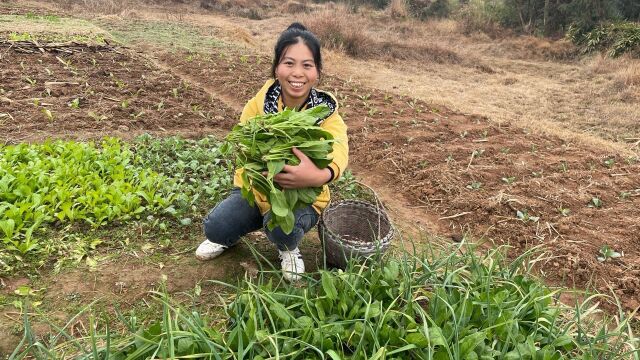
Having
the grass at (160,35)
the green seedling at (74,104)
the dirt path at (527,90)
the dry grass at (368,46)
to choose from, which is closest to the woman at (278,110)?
the green seedling at (74,104)

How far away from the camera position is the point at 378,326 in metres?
1.69

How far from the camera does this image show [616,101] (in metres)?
8.39

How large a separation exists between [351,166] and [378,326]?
3199 mm

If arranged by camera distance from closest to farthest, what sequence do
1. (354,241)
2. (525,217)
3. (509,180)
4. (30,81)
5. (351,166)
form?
(354,241), (525,217), (509,180), (351,166), (30,81)

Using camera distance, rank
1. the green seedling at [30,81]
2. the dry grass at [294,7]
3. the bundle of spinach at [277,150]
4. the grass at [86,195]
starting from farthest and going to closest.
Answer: the dry grass at [294,7]
the green seedling at [30,81]
the grass at [86,195]
the bundle of spinach at [277,150]

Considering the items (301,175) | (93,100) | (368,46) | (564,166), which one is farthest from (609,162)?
(368,46)

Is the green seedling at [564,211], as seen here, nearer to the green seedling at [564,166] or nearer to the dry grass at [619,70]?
the green seedling at [564,166]

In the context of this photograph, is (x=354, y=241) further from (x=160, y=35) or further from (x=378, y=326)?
(x=160, y=35)

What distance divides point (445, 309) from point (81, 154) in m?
3.12

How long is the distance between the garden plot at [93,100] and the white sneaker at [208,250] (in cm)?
238

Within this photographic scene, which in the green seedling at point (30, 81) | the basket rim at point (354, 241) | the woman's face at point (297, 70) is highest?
the woman's face at point (297, 70)

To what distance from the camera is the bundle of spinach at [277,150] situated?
2086 mm

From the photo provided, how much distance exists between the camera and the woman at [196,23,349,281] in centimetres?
251

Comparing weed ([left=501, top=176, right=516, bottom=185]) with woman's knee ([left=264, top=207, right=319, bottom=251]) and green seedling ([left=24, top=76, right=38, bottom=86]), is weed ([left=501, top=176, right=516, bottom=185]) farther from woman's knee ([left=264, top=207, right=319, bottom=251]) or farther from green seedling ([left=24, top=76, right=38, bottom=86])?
green seedling ([left=24, top=76, right=38, bottom=86])
